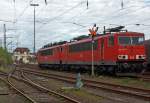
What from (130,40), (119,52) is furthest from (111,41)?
(130,40)

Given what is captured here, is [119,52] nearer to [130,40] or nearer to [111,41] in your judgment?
[111,41]

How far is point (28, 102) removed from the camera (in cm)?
1609

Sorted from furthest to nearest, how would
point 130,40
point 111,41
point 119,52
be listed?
point 130,40, point 111,41, point 119,52

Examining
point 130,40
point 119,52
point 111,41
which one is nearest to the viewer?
point 119,52

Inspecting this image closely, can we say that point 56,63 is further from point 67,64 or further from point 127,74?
point 127,74

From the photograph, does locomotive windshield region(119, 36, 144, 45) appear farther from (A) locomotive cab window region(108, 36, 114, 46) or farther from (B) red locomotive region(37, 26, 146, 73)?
(A) locomotive cab window region(108, 36, 114, 46)

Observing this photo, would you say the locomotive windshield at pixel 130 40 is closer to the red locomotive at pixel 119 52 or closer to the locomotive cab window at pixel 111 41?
the red locomotive at pixel 119 52

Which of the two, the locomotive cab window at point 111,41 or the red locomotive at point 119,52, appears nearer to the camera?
the red locomotive at point 119,52

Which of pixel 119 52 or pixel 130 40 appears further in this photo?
pixel 130 40

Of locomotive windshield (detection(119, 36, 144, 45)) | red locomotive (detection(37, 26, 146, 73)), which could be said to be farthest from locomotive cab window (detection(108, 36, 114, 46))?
locomotive windshield (detection(119, 36, 144, 45))

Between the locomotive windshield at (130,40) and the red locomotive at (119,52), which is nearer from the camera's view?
the red locomotive at (119,52)

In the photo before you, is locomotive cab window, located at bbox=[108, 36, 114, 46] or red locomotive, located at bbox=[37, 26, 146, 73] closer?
red locomotive, located at bbox=[37, 26, 146, 73]

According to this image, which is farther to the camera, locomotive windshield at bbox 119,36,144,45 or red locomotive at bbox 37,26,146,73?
locomotive windshield at bbox 119,36,144,45

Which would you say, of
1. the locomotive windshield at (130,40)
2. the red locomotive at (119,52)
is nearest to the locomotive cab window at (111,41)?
the red locomotive at (119,52)
